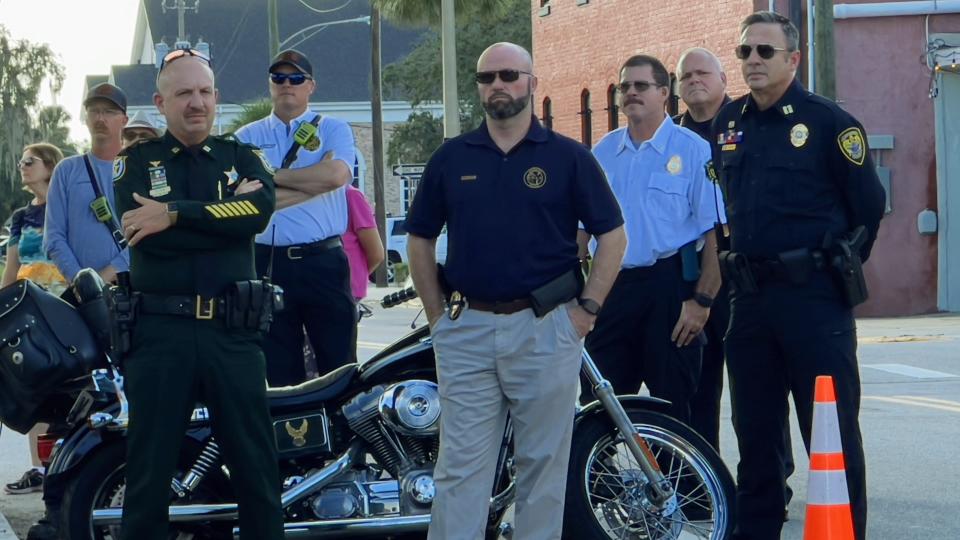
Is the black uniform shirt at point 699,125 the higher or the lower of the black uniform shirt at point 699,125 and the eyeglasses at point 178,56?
the lower

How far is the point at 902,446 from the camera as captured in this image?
392 inches

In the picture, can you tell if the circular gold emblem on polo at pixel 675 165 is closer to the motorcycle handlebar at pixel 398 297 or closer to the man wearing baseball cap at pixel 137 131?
the motorcycle handlebar at pixel 398 297

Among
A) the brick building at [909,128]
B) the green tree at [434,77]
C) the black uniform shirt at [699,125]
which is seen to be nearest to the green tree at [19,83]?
the green tree at [434,77]

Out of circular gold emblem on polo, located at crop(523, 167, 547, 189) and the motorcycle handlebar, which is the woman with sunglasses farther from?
circular gold emblem on polo, located at crop(523, 167, 547, 189)

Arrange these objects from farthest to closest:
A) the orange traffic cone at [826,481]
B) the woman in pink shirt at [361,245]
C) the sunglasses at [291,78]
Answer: the woman in pink shirt at [361,245], the sunglasses at [291,78], the orange traffic cone at [826,481]

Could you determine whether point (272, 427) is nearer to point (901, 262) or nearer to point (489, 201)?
point (489, 201)

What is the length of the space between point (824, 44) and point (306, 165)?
43.2ft

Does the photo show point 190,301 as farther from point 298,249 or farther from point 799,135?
point 799,135

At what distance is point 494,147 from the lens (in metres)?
5.83

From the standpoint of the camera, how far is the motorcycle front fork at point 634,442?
6.21 m

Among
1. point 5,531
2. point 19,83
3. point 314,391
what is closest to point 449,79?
point 5,531

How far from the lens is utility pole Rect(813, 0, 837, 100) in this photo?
19516 mm

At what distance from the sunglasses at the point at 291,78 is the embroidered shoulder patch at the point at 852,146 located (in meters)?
2.64

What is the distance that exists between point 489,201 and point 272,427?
1.18 metres
